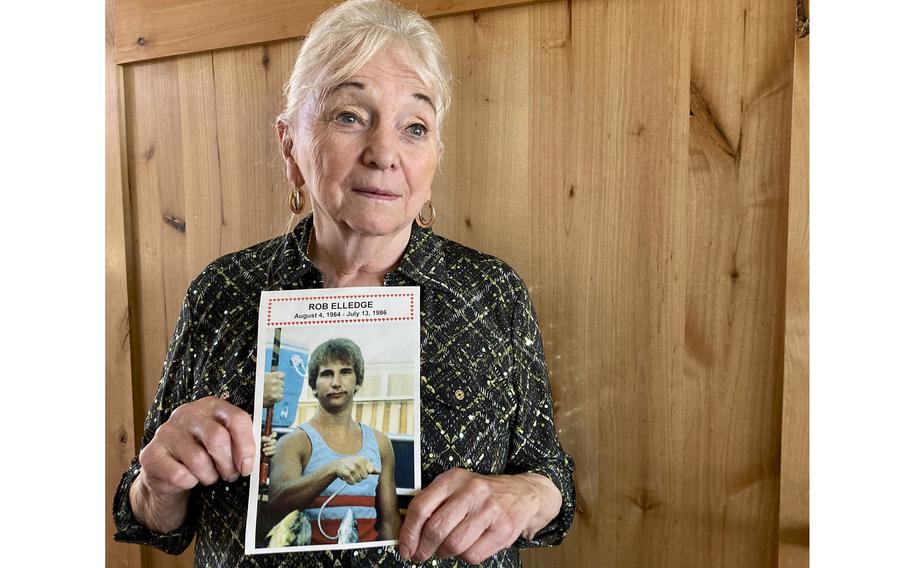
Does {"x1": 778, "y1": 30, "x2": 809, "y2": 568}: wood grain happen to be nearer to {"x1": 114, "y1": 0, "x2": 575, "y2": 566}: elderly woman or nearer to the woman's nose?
{"x1": 114, "y1": 0, "x2": 575, "y2": 566}: elderly woman

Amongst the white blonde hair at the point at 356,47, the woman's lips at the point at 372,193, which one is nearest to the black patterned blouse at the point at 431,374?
the woman's lips at the point at 372,193

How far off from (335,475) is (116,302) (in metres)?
0.93

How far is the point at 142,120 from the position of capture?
4.82 ft

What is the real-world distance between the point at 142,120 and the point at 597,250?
3.33ft

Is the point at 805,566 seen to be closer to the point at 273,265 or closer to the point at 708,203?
the point at 708,203

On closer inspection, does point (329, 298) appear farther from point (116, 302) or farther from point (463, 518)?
point (116, 302)

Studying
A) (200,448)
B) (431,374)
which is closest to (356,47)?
(431,374)

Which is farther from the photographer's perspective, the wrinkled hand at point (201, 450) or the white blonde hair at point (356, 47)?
the white blonde hair at point (356, 47)

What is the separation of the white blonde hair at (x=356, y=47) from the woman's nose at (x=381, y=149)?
3.5 inches

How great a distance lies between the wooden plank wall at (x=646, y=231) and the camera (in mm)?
1054

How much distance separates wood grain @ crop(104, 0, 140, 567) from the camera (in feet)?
4.85

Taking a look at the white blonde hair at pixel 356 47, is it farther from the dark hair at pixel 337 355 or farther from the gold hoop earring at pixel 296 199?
the dark hair at pixel 337 355

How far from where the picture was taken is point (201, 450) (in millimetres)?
849

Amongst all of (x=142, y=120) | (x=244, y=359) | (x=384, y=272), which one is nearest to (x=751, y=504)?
(x=384, y=272)
